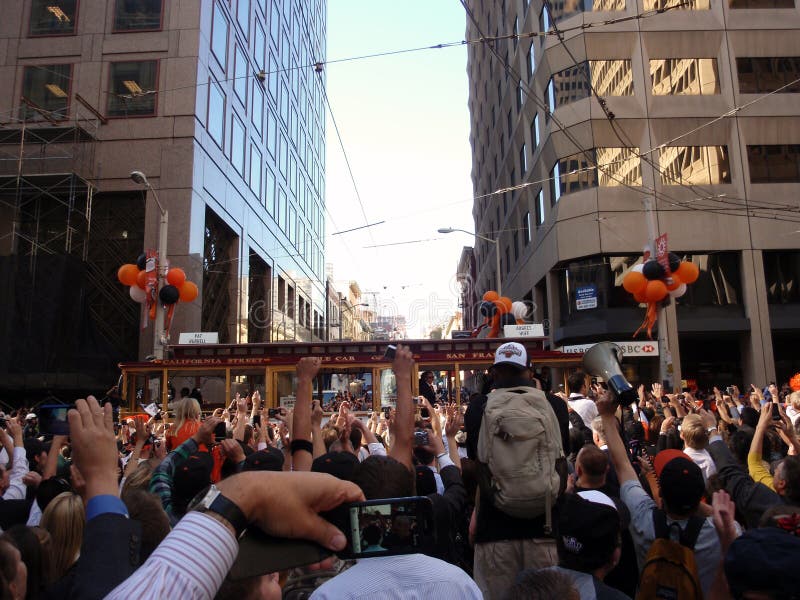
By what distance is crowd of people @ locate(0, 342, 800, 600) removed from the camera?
4.31 ft

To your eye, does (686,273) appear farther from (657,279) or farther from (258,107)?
(258,107)

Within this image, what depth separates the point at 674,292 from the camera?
714 inches

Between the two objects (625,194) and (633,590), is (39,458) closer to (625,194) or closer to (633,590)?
(633,590)

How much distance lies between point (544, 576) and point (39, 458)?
5.08 meters

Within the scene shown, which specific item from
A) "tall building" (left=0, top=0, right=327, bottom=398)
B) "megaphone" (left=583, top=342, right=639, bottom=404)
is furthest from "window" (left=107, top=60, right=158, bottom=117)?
"megaphone" (left=583, top=342, right=639, bottom=404)

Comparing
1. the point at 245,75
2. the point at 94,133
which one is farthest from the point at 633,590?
the point at 245,75

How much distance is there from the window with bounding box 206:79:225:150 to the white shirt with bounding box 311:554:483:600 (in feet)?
95.6

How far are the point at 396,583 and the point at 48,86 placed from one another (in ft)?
103

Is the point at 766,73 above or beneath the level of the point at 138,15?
beneath

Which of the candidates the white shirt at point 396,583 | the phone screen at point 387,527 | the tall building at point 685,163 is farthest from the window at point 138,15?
the phone screen at point 387,527

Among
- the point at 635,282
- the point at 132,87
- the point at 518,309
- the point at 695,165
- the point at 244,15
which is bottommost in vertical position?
the point at 635,282

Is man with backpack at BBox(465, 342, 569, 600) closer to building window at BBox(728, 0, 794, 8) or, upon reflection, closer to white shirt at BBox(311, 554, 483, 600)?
white shirt at BBox(311, 554, 483, 600)

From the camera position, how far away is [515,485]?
3.19 metres

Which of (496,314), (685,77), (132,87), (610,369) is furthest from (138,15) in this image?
(610,369)
